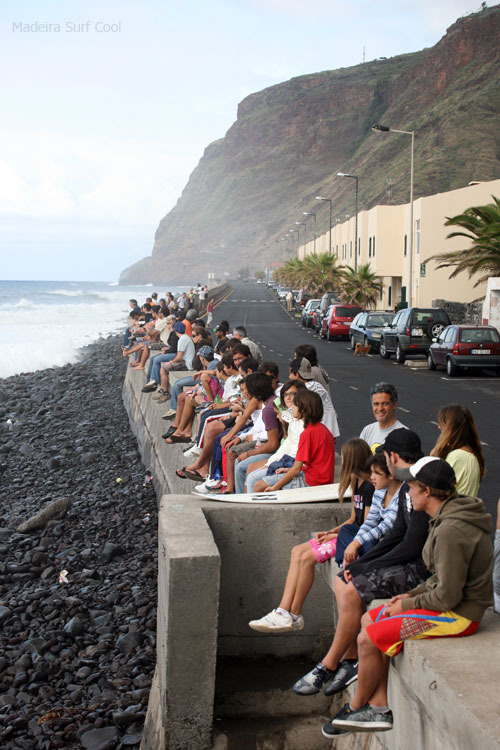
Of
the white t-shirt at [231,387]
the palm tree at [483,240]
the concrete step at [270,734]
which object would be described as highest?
the palm tree at [483,240]

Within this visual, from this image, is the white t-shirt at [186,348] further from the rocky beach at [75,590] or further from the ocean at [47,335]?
the ocean at [47,335]

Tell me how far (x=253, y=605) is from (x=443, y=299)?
39.2 metres

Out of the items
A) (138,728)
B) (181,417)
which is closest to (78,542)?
(181,417)

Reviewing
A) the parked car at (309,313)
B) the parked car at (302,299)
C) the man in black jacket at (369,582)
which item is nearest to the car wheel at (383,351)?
the parked car at (309,313)

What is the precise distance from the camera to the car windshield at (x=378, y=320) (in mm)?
33750

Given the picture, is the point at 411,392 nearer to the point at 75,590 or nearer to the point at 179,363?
the point at 179,363

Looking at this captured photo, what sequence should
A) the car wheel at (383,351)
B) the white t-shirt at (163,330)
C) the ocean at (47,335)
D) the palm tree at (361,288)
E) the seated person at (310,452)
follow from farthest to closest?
the palm tree at (361,288), the ocean at (47,335), the car wheel at (383,351), the white t-shirt at (163,330), the seated person at (310,452)

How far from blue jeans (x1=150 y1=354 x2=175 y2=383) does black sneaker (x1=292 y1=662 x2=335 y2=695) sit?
38.8ft

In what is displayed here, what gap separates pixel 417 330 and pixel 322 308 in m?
20.4

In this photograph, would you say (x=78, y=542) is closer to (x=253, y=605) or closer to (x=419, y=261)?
(x=253, y=605)

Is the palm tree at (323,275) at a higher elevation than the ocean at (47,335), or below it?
higher

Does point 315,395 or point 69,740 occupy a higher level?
point 315,395

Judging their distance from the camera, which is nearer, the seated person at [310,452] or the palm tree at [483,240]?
the seated person at [310,452]

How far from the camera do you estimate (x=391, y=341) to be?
29.7 metres
